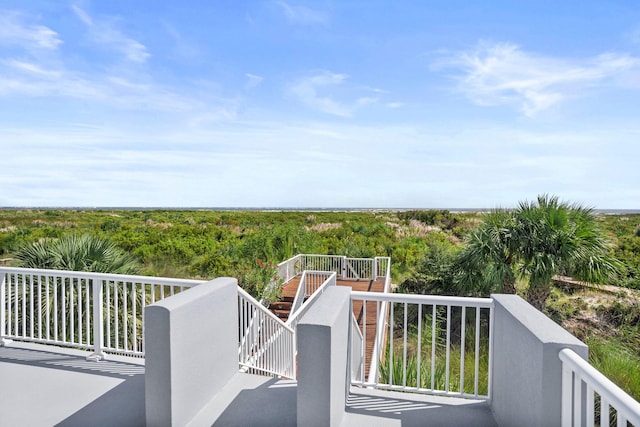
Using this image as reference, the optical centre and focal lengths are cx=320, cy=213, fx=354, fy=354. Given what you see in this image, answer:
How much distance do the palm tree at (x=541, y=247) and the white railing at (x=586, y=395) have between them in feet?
22.4

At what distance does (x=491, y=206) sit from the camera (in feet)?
30.0

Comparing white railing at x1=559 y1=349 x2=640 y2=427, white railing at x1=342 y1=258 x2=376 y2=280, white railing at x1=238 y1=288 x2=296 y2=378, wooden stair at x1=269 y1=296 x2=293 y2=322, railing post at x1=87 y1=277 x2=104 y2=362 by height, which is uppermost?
white railing at x1=559 y1=349 x2=640 y2=427

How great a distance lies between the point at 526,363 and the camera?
232 cm

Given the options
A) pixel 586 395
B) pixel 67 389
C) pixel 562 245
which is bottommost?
pixel 67 389

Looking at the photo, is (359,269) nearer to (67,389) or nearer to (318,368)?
(67,389)

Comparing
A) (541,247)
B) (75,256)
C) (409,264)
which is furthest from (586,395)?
(409,264)

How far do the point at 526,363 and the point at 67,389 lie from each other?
14.2 feet

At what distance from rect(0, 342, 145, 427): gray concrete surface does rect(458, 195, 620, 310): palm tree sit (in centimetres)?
770

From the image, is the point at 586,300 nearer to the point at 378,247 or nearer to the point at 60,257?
the point at 378,247

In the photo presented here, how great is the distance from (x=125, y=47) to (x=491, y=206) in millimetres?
10377

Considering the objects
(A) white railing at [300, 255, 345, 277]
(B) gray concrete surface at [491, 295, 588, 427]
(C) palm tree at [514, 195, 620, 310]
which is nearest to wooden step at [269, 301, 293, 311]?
(A) white railing at [300, 255, 345, 277]

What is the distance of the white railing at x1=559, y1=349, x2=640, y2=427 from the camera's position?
1385mm

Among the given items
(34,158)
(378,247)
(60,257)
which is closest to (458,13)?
(60,257)

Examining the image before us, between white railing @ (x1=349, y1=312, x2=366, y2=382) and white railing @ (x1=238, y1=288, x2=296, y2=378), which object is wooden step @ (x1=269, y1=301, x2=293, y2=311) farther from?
white railing @ (x1=349, y1=312, x2=366, y2=382)
